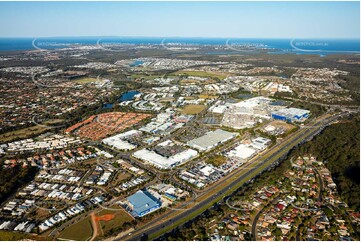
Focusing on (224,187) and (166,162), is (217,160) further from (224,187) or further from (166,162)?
(166,162)

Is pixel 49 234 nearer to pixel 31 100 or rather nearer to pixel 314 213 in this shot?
pixel 314 213

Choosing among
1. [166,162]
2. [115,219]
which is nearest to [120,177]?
[166,162]

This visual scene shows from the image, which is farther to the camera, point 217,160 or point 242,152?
point 242,152

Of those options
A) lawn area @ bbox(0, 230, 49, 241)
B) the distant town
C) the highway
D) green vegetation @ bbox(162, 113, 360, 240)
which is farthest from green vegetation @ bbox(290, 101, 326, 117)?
lawn area @ bbox(0, 230, 49, 241)

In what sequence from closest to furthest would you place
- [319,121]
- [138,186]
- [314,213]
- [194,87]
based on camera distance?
[314,213] < [138,186] < [319,121] < [194,87]

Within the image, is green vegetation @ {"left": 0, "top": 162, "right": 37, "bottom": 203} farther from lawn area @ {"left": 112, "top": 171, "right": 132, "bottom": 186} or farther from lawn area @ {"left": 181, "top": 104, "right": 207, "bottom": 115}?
lawn area @ {"left": 181, "top": 104, "right": 207, "bottom": 115}

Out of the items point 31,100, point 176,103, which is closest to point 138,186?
point 176,103

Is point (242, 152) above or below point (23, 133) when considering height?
above
